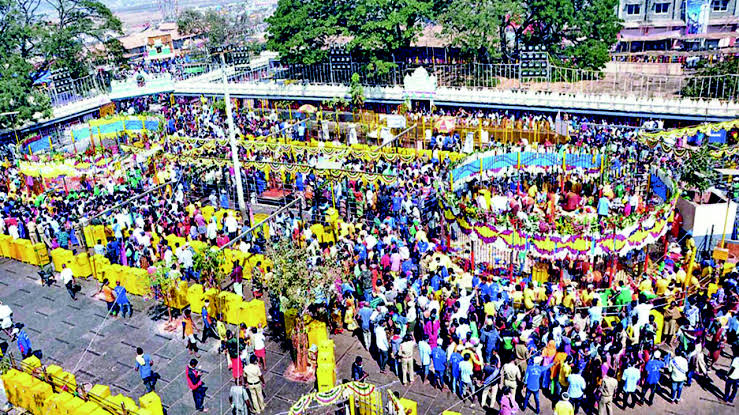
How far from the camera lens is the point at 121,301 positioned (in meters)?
18.0

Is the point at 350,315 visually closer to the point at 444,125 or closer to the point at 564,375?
the point at 564,375

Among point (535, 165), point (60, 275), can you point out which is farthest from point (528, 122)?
point (60, 275)

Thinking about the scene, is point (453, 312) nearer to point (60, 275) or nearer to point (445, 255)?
point (445, 255)

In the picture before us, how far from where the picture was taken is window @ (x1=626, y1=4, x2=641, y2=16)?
64.2 metres

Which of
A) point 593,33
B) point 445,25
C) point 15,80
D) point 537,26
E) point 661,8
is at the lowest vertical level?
point 593,33

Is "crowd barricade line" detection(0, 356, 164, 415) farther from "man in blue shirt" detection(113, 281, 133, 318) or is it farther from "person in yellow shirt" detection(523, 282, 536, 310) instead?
"person in yellow shirt" detection(523, 282, 536, 310)

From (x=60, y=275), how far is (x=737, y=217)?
22411 mm

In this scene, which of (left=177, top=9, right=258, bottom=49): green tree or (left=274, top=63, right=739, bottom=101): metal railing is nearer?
(left=274, top=63, right=739, bottom=101): metal railing

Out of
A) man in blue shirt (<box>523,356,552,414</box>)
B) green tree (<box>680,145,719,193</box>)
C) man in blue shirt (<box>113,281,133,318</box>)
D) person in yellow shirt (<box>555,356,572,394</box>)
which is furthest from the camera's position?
green tree (<box>680,145,719,193</box>)

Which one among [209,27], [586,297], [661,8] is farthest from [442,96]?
[209,27]

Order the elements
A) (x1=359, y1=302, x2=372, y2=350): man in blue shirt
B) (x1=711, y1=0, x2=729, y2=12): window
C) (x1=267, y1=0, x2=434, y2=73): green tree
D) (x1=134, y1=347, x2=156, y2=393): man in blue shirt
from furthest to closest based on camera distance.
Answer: (x1=711, y1=0, x2=729, y2=12): window → (x1=267, y1=0, x2=434, y2=73): green tree → (x1=359, y1=302, x2=372, y2=350): man in blue shirt → (x1=134, y1=347, x2=156, y2=393): man in blue shirt

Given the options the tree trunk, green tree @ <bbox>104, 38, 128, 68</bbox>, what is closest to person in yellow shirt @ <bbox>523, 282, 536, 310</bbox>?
the tree trunk

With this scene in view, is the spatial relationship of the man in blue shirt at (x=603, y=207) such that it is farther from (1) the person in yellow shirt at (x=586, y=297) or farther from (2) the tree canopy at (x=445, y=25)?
(2) the tree canopy at (x=445, y=25)

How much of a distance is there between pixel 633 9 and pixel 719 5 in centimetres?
788
